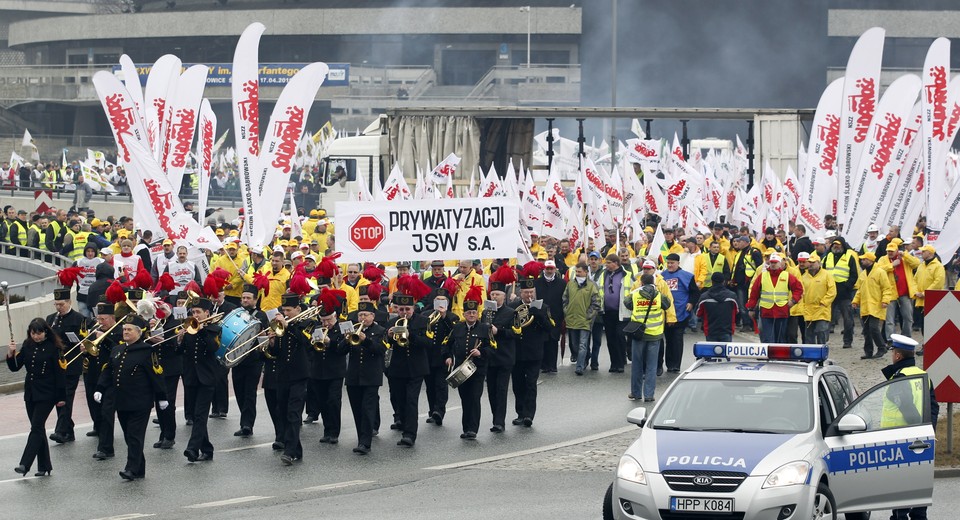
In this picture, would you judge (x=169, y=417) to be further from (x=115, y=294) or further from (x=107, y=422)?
(x=115, y=294)

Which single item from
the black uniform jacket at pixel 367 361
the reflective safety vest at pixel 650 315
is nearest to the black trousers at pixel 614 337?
the reflective safety vest at pixel 650 315

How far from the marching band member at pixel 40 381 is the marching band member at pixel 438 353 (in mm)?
3703

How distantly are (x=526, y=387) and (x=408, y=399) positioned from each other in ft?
5.51

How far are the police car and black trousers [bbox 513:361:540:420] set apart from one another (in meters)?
4.77

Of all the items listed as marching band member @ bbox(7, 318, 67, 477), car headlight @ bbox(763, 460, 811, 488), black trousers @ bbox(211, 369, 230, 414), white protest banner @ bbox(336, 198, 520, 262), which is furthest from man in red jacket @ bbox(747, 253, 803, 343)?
car headlight @ bbox(763, 460, 811, 488)

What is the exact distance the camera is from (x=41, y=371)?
13773 millimetres

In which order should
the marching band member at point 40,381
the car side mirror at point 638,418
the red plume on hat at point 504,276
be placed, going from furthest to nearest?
1. the red plume on hat at point 504,276
2. the marching band member at point 40,381
3. the car side mirror at point 638,418

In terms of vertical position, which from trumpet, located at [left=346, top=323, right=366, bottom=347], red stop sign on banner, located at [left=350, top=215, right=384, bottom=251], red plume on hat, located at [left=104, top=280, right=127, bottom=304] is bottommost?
trumpet, located at [left=346, top=323, right=366, bottom=347]

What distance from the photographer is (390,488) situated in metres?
12.9

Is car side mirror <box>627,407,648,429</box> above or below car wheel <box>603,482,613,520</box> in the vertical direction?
above

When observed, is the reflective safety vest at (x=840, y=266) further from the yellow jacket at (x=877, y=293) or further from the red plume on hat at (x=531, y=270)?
the red plume on hat at (x=531, y=270)

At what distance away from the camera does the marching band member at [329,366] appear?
1461cm

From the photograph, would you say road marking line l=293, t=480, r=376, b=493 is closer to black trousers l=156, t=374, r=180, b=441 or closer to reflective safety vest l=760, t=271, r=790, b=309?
black trousers l=156, t=374, r=180, b=441

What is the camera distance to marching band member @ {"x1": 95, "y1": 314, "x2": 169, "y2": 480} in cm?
1324
